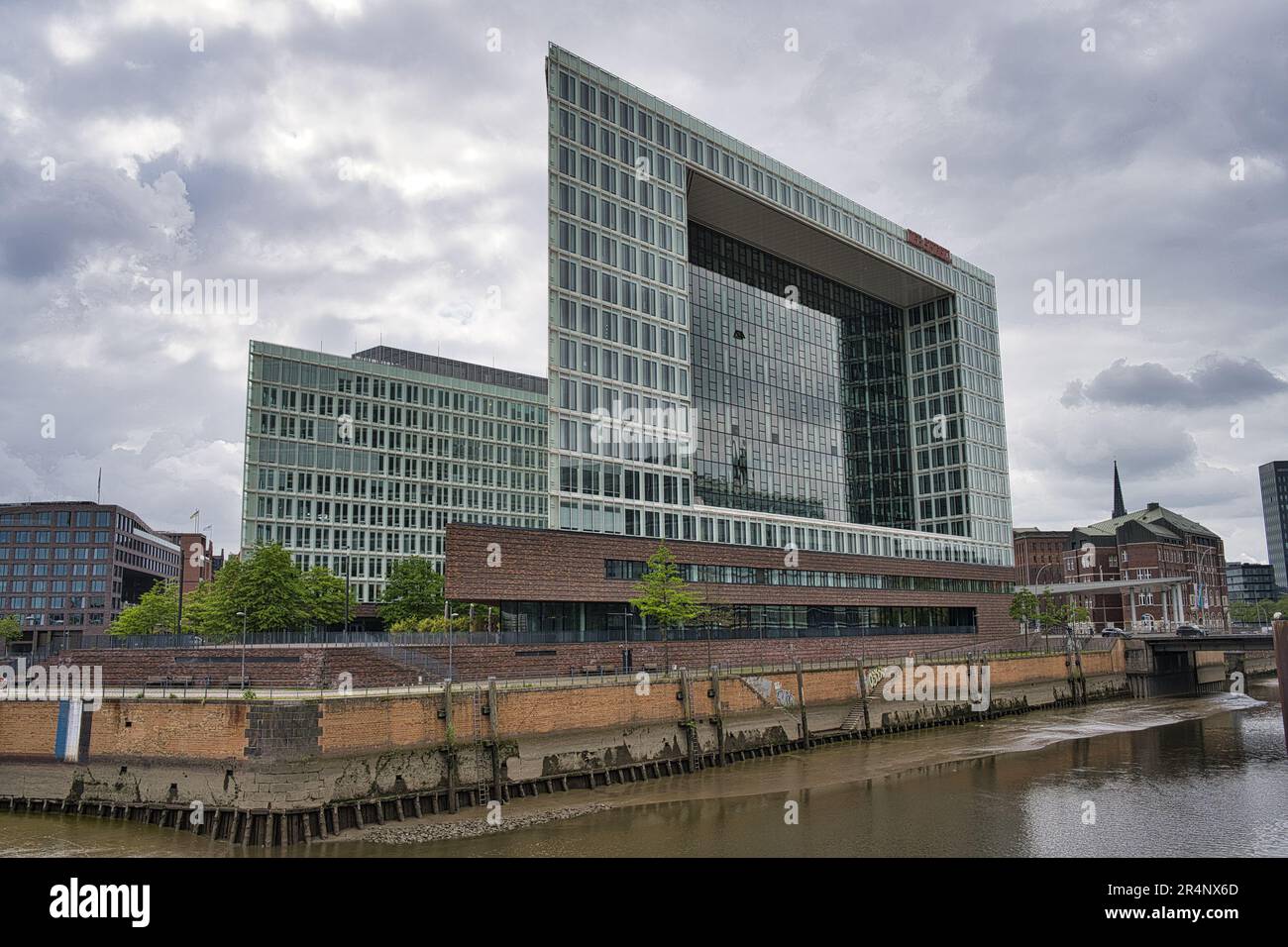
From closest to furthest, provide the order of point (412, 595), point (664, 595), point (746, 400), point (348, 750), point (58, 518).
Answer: point (348, 750)
point (664, 595)
point (412, 595)
point (746, 400)
point (58, 518)

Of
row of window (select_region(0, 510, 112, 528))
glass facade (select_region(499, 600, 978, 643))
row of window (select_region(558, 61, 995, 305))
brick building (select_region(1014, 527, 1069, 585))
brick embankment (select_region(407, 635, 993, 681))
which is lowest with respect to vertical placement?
brick embankment (select_region(407, 635, 993, 681))

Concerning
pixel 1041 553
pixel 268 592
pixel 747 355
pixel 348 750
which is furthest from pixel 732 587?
pixel 1041 553

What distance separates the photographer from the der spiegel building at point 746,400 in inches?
2761

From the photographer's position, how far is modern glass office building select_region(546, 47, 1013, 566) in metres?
72.3

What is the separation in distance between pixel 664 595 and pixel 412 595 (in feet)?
118

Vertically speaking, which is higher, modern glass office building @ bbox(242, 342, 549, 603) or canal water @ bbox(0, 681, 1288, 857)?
modern glass office building @ bbox(242, 342, 549, 603)

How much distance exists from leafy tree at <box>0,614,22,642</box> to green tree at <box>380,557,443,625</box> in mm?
82869

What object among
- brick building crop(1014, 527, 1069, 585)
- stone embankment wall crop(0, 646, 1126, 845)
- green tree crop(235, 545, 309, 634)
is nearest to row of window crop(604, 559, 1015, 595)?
stone embankment wall crop(0, 646, 1126, 845)

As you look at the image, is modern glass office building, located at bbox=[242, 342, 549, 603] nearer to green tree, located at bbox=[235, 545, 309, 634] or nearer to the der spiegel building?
green tree, located at bbox=[235, 545, 309, 634]

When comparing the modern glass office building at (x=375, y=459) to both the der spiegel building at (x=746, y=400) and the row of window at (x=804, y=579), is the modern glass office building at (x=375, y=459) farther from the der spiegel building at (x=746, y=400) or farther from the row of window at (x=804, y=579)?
the row of window at (x=804, y=579)

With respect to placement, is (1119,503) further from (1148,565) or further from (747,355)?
(747,355)

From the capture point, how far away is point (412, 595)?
92.3 metres
